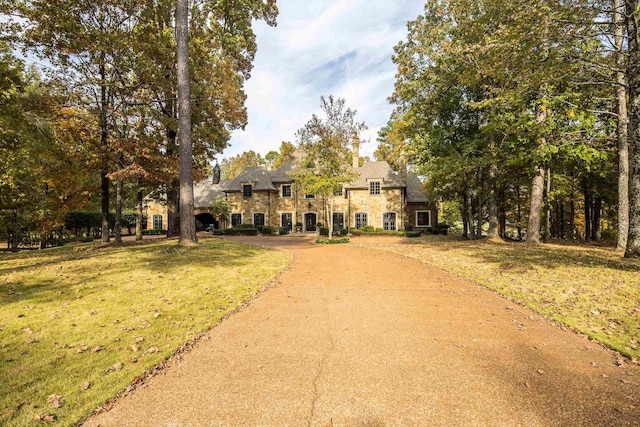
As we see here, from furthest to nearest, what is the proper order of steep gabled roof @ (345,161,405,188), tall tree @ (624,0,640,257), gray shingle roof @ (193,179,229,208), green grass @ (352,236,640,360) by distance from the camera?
gray shingle roof @ (193,179,229,208)
steep gabled roof @ (345,161,405,188)
tall tree @ (624,0,640,257)
green grass @ (352,236,640,360)

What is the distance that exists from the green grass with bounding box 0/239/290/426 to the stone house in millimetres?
19793

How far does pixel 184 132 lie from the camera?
42.2 feet

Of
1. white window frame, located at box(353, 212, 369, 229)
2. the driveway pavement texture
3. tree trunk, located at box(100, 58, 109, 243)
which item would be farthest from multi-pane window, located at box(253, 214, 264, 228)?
the driveway pavement texture

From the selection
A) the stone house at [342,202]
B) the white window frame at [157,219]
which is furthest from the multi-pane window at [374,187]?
the white window frame at [157,219]

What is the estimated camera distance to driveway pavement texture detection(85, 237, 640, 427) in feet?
8.96

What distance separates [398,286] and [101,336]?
6146 mm

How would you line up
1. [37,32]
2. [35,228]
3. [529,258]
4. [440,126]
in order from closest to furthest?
1. [529,258]
2. [37,32]
3. [440,126]
4. [35,228]

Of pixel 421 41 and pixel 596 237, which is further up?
pixel 421 41

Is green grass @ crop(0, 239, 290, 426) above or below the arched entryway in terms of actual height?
below

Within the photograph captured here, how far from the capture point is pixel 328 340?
431 cm

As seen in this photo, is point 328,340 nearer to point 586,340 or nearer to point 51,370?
point 51,370

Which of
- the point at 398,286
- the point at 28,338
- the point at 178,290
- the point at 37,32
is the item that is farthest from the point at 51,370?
the point at 37,32

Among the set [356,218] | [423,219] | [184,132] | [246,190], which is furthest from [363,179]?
[184,132]

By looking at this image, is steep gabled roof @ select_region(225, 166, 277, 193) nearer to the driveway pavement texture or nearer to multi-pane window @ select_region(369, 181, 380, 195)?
multi-pane window @ select_region(369, 181, 380, 195)
